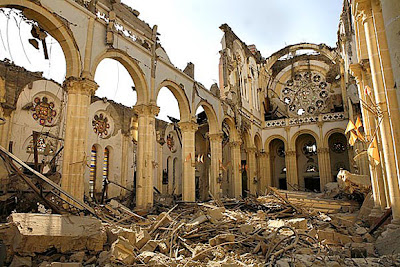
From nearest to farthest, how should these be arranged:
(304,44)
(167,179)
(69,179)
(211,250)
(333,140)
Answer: (211,250) < (69,179) < (167,179) < (333,140) < (304,44)

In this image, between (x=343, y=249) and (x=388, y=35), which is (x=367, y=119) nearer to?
(x=343, y=249)

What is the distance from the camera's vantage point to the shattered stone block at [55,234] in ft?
17.0

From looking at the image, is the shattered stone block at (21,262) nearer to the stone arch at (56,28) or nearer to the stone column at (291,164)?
the stone arch at (56,28)

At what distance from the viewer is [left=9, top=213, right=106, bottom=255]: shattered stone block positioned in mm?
5172

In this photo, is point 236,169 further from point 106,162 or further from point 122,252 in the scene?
point 122,252

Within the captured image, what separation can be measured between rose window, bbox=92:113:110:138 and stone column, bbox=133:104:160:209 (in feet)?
22.6

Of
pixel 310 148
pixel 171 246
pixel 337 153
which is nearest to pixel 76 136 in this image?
pixel 171 246

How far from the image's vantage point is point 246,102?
25125 mm

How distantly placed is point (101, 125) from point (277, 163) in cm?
1725

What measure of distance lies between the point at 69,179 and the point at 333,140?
24.0 metres

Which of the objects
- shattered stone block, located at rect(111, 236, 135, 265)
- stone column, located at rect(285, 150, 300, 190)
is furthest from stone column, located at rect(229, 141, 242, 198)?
shattered stone block, located at rect(111, 236, 135, 265)

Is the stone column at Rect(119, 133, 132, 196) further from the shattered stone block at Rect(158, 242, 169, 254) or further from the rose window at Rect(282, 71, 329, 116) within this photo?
the rose window at Rect(282, 71, 329, 116)

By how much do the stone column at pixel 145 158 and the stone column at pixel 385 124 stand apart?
27.6ft

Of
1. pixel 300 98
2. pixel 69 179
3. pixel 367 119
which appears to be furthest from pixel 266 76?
pixel 69 179
